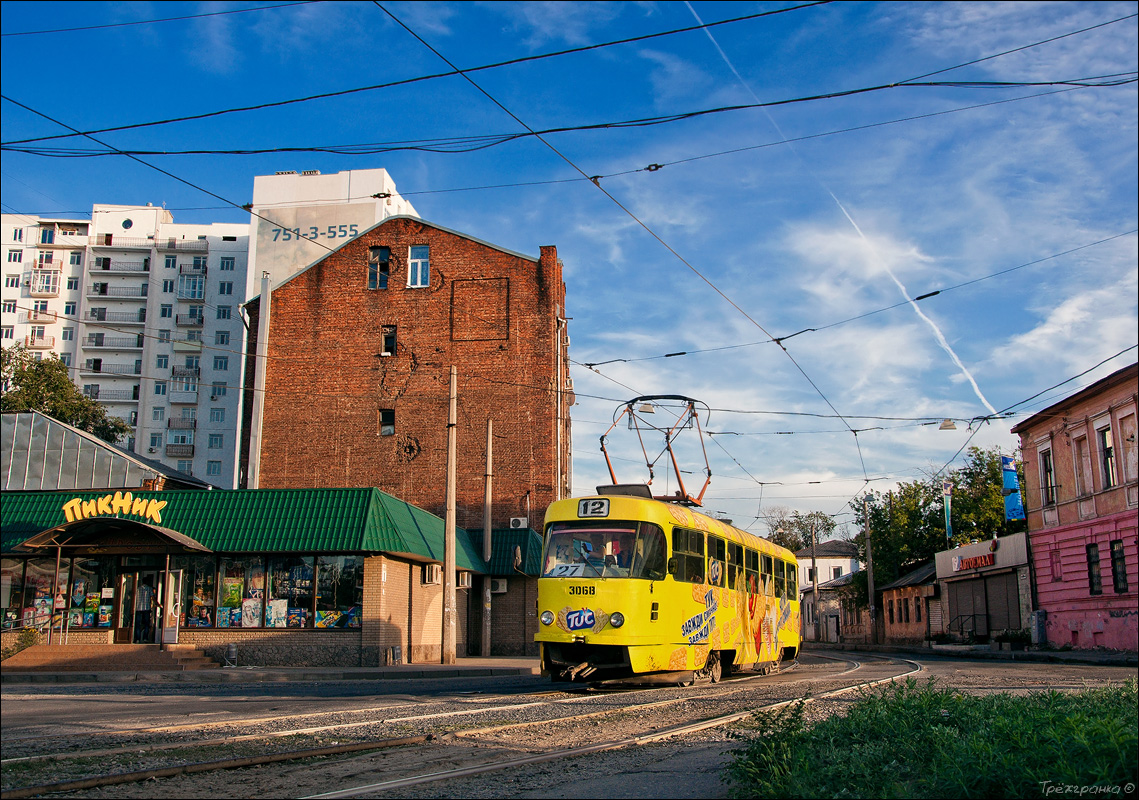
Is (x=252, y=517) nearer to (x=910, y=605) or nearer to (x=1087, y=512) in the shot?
(x=1087, y=512)

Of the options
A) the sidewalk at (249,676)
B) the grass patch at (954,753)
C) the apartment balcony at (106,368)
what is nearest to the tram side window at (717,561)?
the sidewalk at (249,676)

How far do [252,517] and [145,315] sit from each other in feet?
238

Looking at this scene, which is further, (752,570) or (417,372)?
(417,372)

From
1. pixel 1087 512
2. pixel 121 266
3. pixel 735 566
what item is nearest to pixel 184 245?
pixel 121 266

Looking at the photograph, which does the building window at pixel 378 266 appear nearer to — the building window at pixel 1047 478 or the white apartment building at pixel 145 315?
the building window at pixel 1047 478

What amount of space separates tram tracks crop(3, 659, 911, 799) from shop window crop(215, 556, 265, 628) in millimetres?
13672

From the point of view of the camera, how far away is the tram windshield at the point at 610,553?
625 inches

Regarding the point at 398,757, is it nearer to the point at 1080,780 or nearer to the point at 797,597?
the point at 1080,780

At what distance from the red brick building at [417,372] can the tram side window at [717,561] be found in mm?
17133

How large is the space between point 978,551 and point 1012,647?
719cm

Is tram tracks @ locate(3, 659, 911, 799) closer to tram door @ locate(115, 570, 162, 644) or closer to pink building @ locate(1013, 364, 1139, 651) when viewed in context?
tram door @ locate(115, 570, 162, 644)

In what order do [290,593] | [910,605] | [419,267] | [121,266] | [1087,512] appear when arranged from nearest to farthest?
[290,593] → [1087,512] → [419,267] → [910,605] → [121,266]

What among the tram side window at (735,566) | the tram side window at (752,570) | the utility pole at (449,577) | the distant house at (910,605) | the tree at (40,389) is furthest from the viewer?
the distant house at (910,605)

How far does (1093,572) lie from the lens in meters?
30.2
